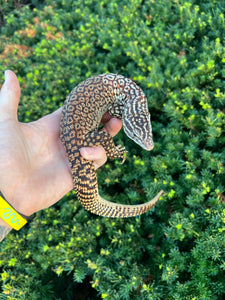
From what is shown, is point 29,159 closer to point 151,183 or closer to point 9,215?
point 9,215

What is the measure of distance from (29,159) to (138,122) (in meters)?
1.63

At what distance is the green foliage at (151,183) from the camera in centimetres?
319

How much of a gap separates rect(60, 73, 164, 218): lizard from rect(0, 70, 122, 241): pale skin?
8.0 inches

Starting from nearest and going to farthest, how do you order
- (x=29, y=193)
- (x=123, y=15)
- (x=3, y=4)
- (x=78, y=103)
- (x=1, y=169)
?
(x=1, y=169), (x=29, y=193), (x=78, y=103), (x=123, y=15), (x=3, y=4)

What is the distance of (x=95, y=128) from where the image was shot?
4.07 metres

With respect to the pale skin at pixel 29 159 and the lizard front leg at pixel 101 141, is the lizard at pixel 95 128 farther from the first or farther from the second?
the pale skin at pixel 29 159

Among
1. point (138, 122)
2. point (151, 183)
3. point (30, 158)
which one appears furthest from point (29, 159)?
point (151, 183)

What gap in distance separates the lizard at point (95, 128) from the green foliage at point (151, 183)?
0.92 feet

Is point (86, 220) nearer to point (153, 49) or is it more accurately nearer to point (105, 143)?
point (105, 143)

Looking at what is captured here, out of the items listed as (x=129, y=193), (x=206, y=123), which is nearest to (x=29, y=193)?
(x=129, y=193)

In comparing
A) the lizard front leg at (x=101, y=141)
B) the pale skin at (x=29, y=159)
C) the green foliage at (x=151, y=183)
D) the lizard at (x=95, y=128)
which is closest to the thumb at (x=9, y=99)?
the pale skin at (x=29, y=159)

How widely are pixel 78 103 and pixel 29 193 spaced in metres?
1.43

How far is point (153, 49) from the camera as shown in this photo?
5.09 metres

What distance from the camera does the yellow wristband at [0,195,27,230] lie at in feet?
10.5
